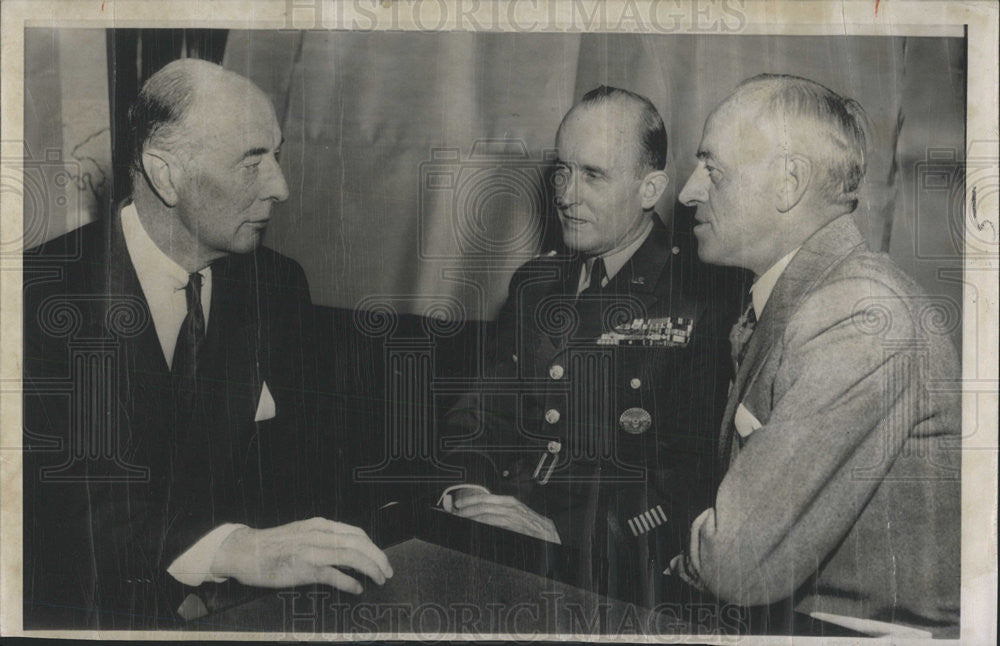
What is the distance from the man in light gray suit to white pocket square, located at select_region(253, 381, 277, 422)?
1818 millimetres

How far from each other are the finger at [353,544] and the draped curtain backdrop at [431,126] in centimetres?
99

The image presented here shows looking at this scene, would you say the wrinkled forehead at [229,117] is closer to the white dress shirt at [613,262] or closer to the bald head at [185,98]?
the bald head at [185,98]

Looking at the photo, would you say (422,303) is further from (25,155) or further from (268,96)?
(25,155)

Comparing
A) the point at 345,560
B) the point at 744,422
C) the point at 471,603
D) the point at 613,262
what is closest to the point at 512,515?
the point at 471,603

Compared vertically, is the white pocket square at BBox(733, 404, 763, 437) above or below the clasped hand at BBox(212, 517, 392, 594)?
above

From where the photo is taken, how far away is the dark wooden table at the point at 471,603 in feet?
12.4

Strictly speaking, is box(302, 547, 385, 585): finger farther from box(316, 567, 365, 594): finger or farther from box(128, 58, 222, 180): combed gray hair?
box(128, 58, 222, 180): combed gray hair

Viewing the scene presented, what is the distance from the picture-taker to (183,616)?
150 inches

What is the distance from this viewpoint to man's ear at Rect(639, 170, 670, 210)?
149 inches

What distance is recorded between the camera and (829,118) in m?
3.77

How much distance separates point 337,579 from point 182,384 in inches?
41.8

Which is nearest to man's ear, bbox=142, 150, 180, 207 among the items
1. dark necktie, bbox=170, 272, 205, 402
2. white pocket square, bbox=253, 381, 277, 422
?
dark necktie, bbox=170, 272, 205, 402

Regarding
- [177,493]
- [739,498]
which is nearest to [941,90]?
[739,498]

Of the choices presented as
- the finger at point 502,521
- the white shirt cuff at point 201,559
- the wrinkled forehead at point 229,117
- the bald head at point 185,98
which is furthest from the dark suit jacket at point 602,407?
the bald head at point 185,98
